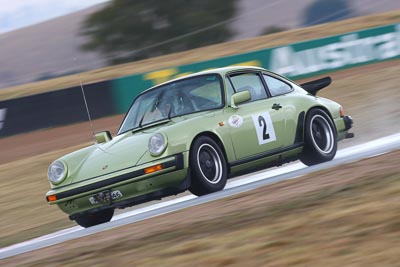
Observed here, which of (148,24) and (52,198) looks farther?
(148,24)

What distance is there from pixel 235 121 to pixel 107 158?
4.48ft

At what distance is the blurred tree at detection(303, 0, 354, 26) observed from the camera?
4391 cm

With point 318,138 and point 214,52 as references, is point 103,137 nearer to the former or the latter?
point 318,138

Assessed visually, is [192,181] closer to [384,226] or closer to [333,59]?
[384,226]

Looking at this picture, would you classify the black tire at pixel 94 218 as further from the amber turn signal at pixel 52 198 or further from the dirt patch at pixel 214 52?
the dirt patch at pixel 214 52

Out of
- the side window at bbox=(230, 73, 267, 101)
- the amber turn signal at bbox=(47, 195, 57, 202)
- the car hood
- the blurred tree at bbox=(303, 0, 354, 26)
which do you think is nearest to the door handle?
the side window at bbox=(230, 73, 267, 101)

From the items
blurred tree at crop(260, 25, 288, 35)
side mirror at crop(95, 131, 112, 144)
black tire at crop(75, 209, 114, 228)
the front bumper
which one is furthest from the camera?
blurred tree at crop(260, 25, 288, 35)

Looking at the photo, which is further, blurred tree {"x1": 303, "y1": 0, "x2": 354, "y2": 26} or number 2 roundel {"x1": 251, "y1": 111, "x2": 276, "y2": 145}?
blurred tree {"x1": 303, "y1": 0, "x2": 354, "y2": 26}

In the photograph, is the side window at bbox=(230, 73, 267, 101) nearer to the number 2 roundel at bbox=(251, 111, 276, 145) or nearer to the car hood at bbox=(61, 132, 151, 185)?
the number 2 roundel at bbox=(251, 111, 276, 145)

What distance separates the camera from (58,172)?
342 inches

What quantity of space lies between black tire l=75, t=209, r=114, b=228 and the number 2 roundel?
5.59 feet

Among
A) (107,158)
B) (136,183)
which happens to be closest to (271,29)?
(107,158)

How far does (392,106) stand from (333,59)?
267 inches

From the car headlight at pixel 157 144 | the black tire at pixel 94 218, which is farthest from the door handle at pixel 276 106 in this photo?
the black tire at pixel 94 218
